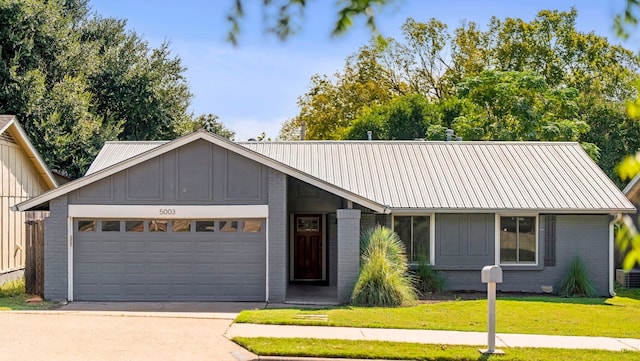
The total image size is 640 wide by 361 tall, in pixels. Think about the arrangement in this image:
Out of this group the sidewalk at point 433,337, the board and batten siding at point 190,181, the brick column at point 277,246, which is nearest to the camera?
the sidewalk at point 433,337

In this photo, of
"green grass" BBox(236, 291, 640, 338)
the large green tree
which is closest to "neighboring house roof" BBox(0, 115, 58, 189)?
the large green tree

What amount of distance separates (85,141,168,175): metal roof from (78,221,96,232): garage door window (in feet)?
15.2

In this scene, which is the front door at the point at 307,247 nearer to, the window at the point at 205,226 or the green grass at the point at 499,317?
the window at the point at 205,226

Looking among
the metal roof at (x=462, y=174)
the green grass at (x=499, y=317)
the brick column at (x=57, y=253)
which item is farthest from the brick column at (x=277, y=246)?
the brick column at (x=57, y=253)

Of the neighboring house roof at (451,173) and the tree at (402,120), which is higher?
the tree at (402,120)

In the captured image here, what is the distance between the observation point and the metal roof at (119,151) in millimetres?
21984

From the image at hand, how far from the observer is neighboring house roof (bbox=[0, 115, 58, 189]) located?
794 inches

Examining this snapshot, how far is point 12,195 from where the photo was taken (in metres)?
20.8

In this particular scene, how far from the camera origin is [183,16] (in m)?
3.32

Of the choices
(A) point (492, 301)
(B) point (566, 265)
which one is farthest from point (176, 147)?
(B) point (566, 265)

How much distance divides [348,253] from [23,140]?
1070 centimetres

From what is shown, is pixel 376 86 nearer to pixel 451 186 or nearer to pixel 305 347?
pixel 451 186

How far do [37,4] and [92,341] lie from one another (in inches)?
796

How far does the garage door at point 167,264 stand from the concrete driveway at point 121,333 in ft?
2.56
